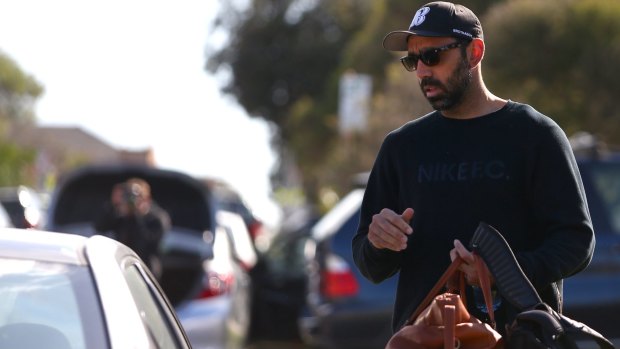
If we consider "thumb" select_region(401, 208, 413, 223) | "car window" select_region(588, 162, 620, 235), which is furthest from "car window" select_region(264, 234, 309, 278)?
"thumb" select_region(401, 208, 413, 223)

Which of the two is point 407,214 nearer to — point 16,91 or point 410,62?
point 410,62

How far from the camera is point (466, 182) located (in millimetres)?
4664

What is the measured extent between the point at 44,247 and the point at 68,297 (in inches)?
10.6

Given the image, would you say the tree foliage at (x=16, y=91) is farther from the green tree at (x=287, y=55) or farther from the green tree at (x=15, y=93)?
the green tree at (x=287, y=55)

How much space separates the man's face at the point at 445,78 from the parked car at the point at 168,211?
6.36 m

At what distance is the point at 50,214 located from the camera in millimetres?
12461

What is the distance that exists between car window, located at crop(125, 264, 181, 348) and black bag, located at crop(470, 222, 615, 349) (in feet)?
3.37

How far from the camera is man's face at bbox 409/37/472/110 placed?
473 cm

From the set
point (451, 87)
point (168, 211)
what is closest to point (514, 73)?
point (168, 211)

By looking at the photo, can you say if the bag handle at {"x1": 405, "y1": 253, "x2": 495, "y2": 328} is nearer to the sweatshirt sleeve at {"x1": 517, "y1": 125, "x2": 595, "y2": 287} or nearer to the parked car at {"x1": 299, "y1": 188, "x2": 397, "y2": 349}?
the sweatshirt sleeve at {"x1": 517, "y1": 125, "x2": 595, "y2": 287}

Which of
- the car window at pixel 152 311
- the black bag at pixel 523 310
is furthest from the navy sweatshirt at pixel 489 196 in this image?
the car window at pixel 152 311

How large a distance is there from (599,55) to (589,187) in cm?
1514

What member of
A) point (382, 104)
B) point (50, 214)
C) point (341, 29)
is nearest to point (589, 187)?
point (50, 214)

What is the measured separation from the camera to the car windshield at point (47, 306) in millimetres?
4320
